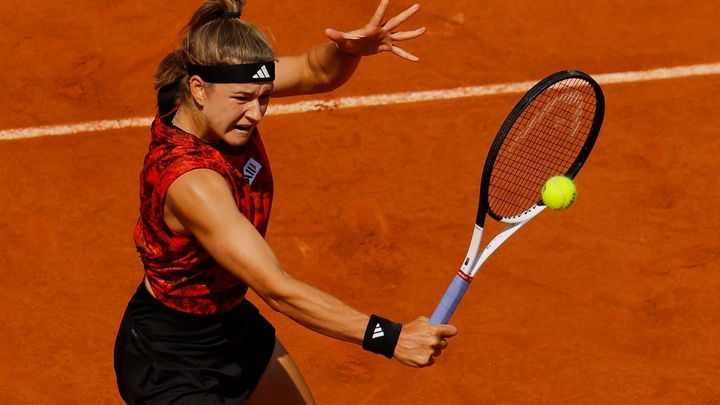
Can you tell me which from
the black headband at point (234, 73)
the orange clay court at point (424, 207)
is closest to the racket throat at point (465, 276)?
the black headband at point (234, 73)

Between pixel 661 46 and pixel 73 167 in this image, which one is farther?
pixel 661 46

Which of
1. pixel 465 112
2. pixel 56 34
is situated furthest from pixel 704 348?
pixel 56 34

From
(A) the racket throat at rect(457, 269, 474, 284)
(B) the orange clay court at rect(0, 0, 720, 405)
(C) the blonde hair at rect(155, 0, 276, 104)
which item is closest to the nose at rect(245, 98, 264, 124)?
(C) the blonde hair at rect(155, 0, 276, 104)

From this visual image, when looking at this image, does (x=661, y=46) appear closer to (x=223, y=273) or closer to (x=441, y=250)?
(x=441, y=250)

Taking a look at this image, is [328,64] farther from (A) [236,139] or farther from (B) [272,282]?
(B) [272,282]

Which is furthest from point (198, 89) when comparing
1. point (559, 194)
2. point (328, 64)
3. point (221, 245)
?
point (559, 194)

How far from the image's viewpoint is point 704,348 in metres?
7.01

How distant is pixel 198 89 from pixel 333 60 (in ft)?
3.46

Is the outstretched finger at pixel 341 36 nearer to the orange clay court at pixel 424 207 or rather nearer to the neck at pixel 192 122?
the neck at pixel 192 122

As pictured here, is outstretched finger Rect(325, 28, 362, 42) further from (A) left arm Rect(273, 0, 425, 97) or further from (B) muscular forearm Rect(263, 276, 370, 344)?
(B) muscular forearm Rect(263, 276, 370, 344)

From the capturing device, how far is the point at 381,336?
14.6 feet

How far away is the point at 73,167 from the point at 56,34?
144 cm

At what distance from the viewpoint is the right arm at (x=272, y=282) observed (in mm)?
4477

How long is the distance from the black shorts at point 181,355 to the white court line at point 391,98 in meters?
3.42
